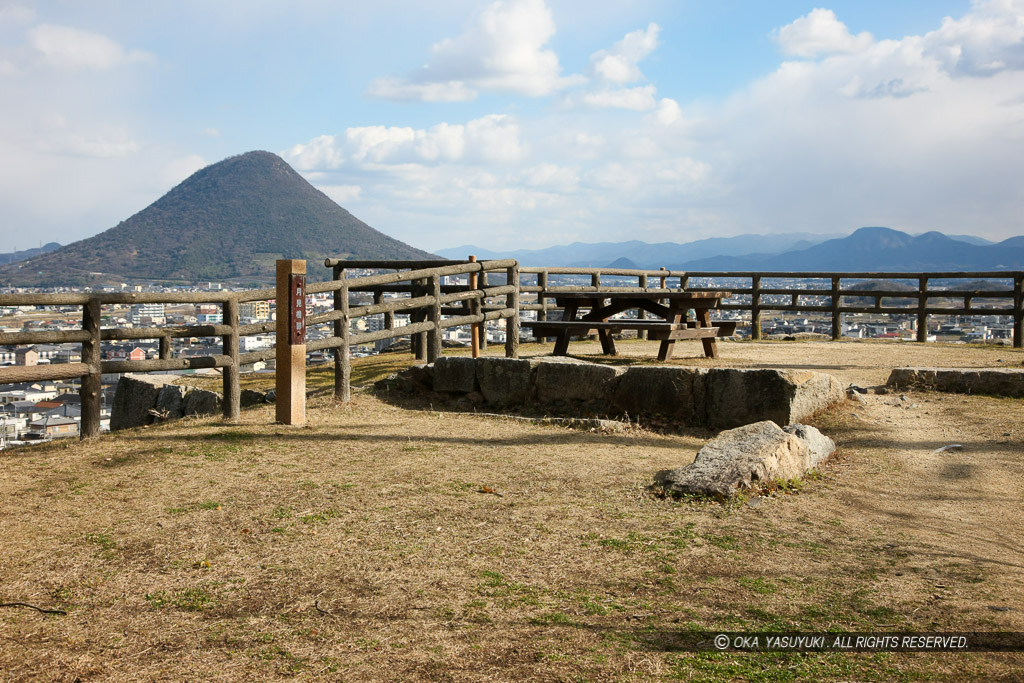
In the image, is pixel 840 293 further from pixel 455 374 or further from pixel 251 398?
pixel 251 398

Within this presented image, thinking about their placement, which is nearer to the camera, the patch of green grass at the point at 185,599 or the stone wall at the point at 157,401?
the patch of green grass at the point at 185,599

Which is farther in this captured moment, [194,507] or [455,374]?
[455,374]

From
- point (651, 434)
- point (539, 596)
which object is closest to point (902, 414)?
point (651, 434)

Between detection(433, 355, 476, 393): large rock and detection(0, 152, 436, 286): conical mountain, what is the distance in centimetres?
7098

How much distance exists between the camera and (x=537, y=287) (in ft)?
47.4

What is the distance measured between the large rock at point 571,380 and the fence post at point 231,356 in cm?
310

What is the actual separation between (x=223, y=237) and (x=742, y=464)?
331 ft

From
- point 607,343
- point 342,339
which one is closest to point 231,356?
point 342,339

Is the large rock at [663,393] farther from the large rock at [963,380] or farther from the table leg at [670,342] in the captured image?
the large rock at [963,380]

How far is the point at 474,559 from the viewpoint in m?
4.05

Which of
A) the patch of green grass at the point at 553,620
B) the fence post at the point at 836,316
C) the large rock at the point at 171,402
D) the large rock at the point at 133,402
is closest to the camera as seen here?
the patch of green grass at the point at 553,620

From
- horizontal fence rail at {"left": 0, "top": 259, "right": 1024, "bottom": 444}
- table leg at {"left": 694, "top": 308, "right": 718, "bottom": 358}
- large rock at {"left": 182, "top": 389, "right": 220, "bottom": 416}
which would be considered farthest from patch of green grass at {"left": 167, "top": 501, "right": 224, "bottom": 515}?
table leg at {"left": 694, "top": 308, "right": 718, "bottom": 358}

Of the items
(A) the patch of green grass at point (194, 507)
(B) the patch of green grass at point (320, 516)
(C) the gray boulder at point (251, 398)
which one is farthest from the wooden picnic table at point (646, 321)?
(A) the patch of green grass at point (194, 507)

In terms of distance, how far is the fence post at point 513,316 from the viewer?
1169 centimetres
